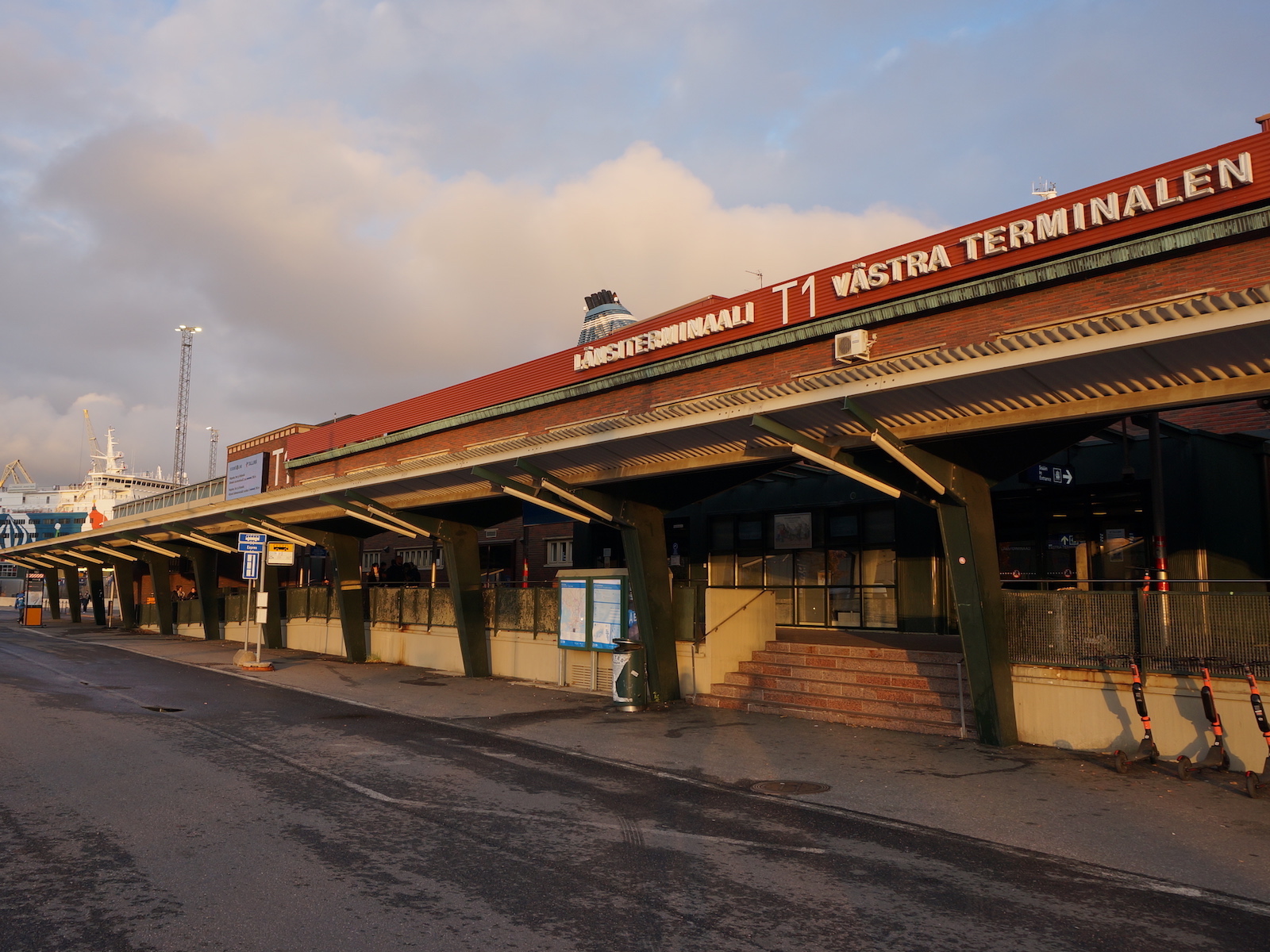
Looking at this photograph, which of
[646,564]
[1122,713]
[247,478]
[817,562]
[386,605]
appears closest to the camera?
[1122,713]

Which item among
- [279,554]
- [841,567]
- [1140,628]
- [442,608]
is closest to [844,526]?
[841,567]

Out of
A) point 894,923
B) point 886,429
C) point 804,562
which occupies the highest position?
point 886,429

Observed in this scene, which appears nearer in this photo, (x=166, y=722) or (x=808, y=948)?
(x=808, y=948)

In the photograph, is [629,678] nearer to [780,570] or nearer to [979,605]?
[979,605]

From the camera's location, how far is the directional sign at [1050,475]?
16.5 m

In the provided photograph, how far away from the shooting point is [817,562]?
21.2m

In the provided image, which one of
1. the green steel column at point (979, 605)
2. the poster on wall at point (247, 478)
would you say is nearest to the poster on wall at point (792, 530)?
the green steel column at point (979, 605)

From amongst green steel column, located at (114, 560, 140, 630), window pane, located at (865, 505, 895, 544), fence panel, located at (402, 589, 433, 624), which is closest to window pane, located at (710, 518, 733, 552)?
window pane, located at (865, 505, 895, 544)

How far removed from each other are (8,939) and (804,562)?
17.9 meters

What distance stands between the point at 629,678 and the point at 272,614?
1973cm

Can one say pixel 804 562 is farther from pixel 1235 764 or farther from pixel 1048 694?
pixel 1235 764

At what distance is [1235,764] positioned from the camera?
34.7 feet

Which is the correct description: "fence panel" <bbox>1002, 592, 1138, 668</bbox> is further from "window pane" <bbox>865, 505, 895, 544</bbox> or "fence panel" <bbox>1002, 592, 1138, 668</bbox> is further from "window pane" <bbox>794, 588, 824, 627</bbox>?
"window pane" <bbox>794, 588, 824, 627</bbox>

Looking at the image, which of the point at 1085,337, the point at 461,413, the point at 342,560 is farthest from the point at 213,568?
the point at 1085,337
